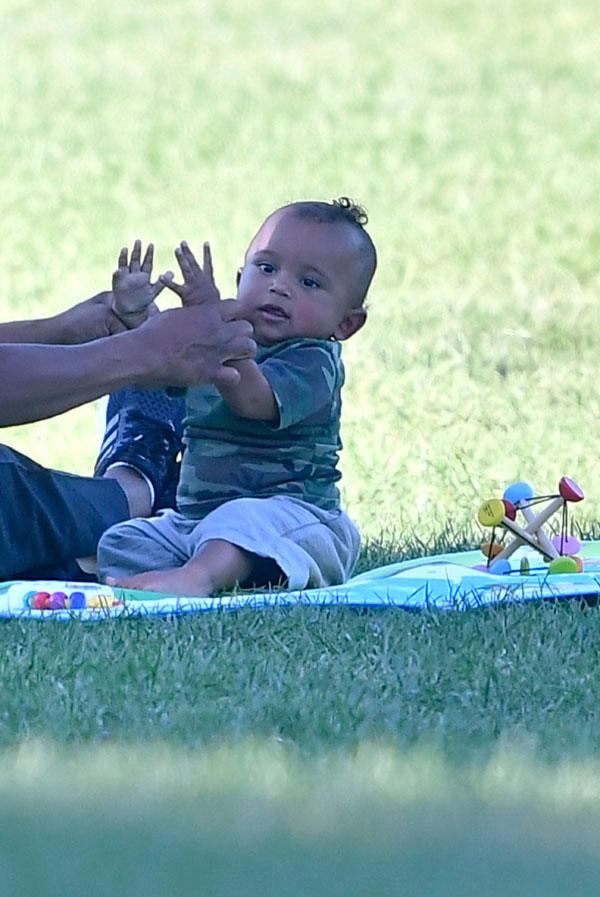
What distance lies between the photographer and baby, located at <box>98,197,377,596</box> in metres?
4.30

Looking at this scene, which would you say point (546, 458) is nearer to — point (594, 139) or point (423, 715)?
point (423, 715)

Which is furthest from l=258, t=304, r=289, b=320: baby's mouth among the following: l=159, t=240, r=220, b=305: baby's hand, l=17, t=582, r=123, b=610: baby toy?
l=17, t=582, r=123, b=610: baby toy

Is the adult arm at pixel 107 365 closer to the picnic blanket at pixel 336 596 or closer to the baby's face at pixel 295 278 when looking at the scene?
the picnic blanket at pixel 336 596

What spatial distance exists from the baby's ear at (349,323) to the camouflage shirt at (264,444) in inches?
2.8

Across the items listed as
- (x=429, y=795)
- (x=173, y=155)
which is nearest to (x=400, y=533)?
(x=429, y=795)

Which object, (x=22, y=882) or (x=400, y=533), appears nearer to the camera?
(x=22, y=882)

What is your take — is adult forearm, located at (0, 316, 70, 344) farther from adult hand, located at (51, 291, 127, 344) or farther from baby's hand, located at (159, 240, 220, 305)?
baby's hand, located at (159, 240, 220, 305)

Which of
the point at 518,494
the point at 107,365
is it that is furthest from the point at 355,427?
the point at 107,365

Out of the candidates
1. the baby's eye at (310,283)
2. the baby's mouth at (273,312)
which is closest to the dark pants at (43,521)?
the baby's mouth at (273,312)

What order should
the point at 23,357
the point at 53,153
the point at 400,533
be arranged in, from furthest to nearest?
the point at 53,153 < the point at 400,533 < the point at 23,357

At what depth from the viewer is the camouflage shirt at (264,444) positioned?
4402 millimetres

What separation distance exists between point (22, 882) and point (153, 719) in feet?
2.68

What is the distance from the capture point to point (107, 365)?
3785mm

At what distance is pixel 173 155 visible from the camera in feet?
47.2
